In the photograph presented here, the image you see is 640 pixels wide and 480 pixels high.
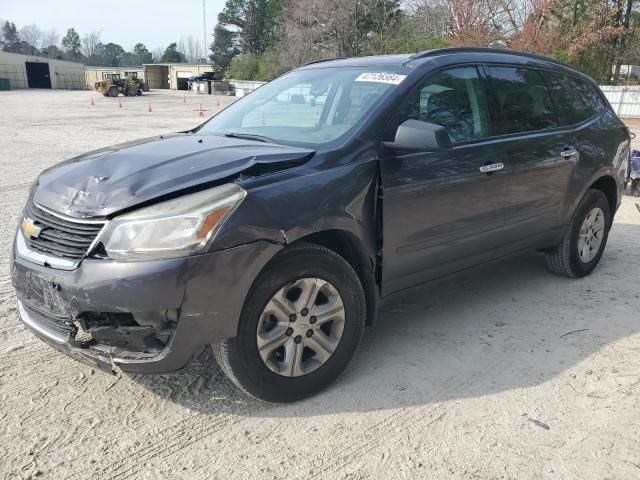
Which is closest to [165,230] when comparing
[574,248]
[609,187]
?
[574,248]

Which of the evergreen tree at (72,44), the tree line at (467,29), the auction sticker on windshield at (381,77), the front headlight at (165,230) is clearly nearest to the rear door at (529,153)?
the auction sticker on windshield at (381,77)

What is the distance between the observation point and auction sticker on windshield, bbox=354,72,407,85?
3.40 meters

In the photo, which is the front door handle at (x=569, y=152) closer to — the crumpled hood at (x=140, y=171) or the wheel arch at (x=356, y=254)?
the wheel arch at (x=356, y=254)

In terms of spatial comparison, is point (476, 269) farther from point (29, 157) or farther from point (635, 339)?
point (29, 157)

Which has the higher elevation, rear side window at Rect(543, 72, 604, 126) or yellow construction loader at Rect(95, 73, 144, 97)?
rear side window at Rect(543, 72, 604, 126)

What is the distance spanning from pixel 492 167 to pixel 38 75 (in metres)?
80.8

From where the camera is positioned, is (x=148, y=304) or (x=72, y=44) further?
(x=72, y=44)

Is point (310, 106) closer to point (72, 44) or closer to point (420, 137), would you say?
point (420, 137)

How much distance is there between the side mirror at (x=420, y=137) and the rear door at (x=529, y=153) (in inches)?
36.8

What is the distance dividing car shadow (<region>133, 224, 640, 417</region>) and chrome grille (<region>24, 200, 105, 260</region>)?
943mm

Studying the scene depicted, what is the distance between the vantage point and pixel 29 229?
2879 millimetres

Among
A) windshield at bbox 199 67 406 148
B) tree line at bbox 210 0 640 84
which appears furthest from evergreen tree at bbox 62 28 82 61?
windshield at bbox 199 67 406 148

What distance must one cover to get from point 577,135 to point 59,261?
13.1ft

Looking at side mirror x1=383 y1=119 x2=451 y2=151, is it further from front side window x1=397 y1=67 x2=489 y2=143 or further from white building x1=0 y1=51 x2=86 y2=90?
white building x1=0 y1=51 x2=86 y2=90
